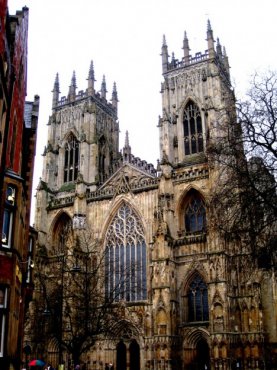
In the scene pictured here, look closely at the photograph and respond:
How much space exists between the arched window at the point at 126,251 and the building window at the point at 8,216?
24568 millimetres

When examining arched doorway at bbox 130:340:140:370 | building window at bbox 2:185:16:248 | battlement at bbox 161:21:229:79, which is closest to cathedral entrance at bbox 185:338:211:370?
arched doorway at bbox 130:340:140:370

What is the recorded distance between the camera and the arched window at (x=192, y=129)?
44981 millimetres

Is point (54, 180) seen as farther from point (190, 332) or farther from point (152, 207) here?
point (190, 332)

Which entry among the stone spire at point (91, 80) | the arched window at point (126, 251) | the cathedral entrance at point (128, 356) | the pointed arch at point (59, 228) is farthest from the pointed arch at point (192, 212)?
the stone spire at point (91, 80)

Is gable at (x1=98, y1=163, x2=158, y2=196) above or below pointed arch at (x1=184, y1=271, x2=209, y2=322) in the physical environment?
above

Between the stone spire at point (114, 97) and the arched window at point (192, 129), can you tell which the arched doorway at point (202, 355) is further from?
the stone spire at point (114, 97)

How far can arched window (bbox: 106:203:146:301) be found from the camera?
40188 millimetres

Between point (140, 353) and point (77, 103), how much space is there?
2917 cm

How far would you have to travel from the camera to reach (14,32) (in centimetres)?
1587

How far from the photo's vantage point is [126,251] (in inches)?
1668

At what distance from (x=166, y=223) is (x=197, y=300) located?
22.0ft

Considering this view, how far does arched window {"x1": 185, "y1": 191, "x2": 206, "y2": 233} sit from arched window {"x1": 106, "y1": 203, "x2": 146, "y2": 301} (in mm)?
4308

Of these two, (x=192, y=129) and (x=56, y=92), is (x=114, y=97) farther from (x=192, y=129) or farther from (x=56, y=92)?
(x=192, y=129)

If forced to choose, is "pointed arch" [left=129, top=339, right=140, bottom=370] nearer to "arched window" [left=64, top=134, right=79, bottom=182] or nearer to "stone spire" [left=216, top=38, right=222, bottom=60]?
"arched window" [left=64, top=134, right=79, bottom=182]
